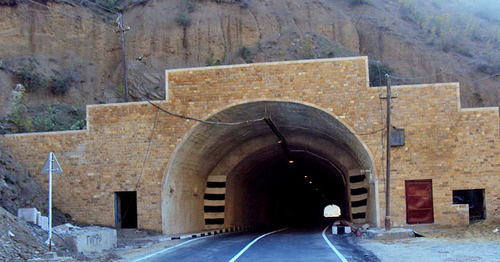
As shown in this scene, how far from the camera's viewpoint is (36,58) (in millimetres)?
40531

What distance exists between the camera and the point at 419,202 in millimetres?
22094

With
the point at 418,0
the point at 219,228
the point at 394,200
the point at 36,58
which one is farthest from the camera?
the point at 418,0

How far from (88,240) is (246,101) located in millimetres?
8866

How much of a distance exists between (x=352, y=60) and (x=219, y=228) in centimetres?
1287

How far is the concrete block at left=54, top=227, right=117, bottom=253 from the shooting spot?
52.8 feet

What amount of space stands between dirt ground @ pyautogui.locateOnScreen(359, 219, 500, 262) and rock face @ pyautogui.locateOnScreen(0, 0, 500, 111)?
22.0m

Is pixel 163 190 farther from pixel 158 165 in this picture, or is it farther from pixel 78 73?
pixel 78 73

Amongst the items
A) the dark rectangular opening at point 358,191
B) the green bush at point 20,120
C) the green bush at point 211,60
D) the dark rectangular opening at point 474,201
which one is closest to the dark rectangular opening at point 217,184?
the dark rectangular opening at point 358,191

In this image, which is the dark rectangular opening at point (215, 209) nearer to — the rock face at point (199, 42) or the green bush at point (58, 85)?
the rock face at point (199, 42)

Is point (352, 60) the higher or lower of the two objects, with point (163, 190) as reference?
higher

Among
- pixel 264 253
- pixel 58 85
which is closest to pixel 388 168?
pixel 264 253

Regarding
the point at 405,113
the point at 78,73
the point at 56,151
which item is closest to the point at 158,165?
the point at 56,151

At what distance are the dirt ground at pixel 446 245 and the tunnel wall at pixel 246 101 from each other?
4.35 ft

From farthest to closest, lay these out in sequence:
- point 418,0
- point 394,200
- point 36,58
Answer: point 418,0
point 36,58
point 394,200
